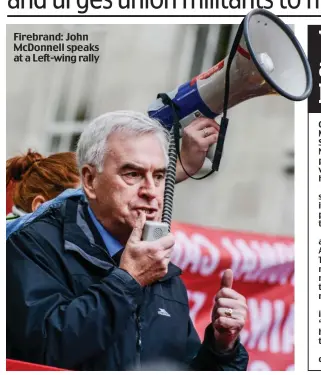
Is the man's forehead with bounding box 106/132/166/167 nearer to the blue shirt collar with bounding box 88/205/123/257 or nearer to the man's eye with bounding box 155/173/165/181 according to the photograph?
the man's eye with bounding box 155/173/165/181

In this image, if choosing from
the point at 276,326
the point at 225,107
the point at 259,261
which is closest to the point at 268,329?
the point at 276,326

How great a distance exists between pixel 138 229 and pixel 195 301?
798mm

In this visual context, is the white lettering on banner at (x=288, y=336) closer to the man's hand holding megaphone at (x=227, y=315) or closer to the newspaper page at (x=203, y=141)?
the newspaper page at (x=203, y=141)

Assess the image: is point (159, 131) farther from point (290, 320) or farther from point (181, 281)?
point (290, 320)

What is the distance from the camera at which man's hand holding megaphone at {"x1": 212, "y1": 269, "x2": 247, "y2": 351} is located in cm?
396

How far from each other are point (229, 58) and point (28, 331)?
4.95 ft

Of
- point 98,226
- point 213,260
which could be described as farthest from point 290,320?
point 98,226

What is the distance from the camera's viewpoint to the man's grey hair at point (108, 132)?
4082 mm

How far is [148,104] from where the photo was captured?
173 inches

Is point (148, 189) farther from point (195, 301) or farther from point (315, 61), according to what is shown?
point (315, 61)

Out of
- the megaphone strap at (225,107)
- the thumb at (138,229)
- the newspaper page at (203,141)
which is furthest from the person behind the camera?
the newspaper page at (203,141)

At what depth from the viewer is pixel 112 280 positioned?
3.71 meters

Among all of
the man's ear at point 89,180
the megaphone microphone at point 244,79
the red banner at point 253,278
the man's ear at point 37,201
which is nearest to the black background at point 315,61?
the megaphone microphone at point 244,79

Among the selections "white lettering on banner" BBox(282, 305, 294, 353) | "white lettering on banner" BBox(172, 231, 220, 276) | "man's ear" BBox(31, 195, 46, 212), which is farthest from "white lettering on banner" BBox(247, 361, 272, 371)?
"man's ear" BBox(31, 195, 46, 212)
